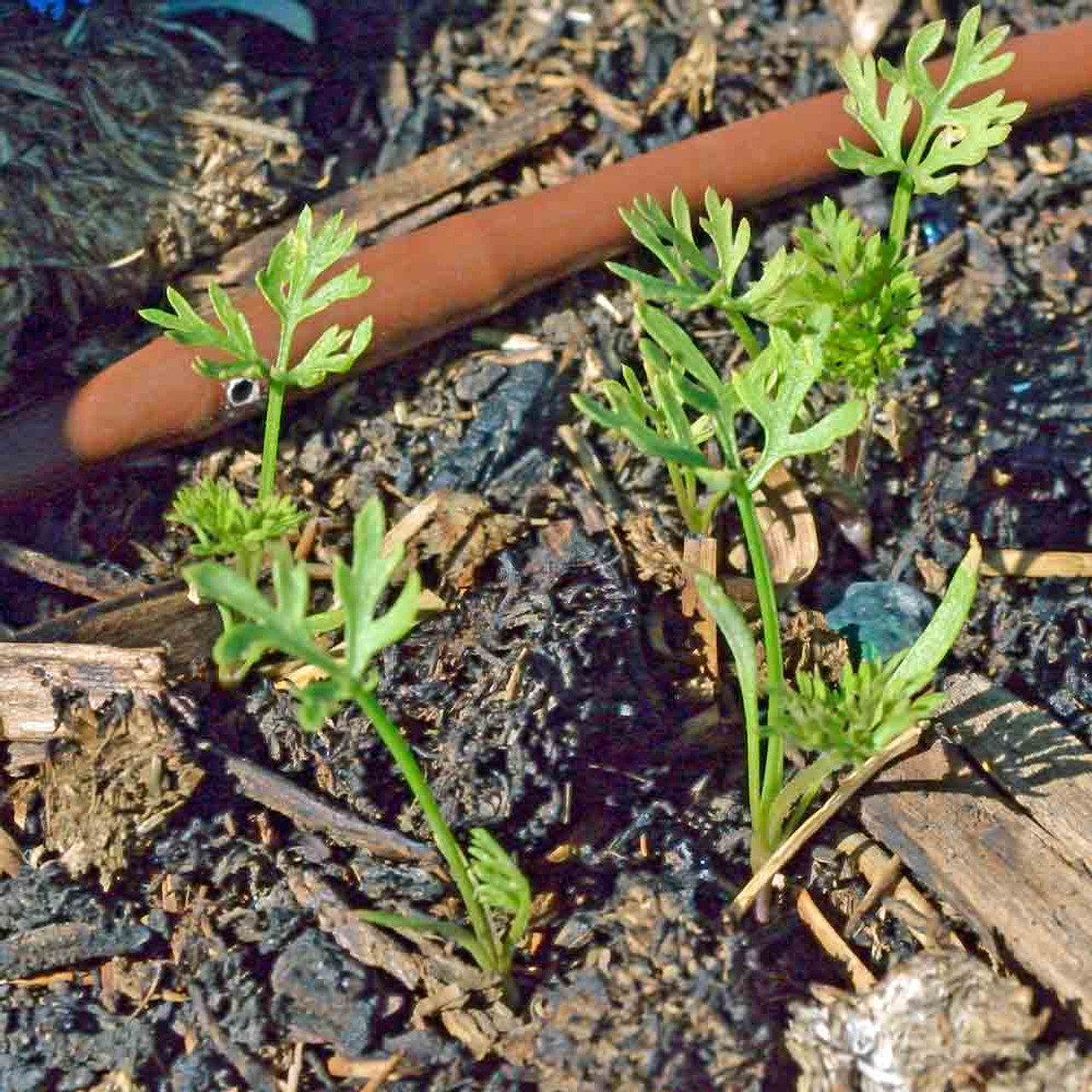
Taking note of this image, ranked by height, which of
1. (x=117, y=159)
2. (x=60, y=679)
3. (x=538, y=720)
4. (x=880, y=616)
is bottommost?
(x=880, y=616)

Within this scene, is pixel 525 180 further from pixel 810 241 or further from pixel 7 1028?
pixel 7 1028

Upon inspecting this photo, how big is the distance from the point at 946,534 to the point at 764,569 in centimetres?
68

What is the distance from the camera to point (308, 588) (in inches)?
71.0

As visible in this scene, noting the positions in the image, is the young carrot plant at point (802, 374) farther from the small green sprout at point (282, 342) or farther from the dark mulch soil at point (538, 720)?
the small green sprout at point (282, 342)

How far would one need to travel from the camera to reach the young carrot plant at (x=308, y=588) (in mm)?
1479

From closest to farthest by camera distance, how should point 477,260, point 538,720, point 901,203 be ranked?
point 538,720 < point 901,203 < point 477,260

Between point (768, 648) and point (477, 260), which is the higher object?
point (477, 260)

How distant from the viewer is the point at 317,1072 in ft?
5.97

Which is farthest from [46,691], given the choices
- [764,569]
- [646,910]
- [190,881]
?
[764,569]

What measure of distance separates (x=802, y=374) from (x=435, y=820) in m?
0.66

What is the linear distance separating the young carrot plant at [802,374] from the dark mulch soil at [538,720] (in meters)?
0.17

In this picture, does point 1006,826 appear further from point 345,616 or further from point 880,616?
point 345,616

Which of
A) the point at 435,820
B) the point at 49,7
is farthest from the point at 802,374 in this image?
the point at 49,7

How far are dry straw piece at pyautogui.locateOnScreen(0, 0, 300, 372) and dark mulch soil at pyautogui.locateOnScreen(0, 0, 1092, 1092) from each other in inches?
4.6
